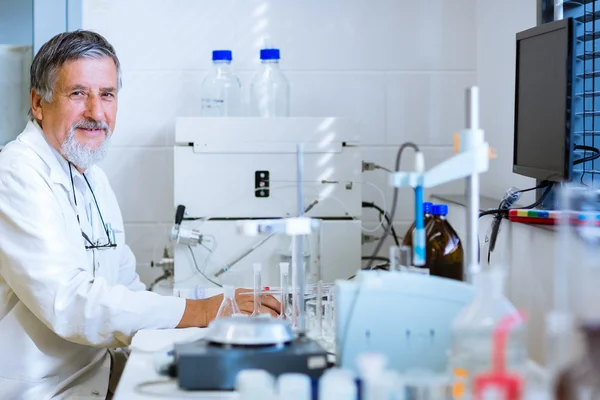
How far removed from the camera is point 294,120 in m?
2.36

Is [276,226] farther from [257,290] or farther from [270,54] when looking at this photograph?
[270,54]

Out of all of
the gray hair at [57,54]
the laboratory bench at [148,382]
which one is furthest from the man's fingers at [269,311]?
the gray hair at [57,54]

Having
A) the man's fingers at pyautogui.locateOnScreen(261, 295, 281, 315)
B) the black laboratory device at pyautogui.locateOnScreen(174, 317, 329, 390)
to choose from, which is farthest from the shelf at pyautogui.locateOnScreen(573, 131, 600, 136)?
the black laboratory device at pyautogui.locateOnScreen(174, 317, 329, 390)

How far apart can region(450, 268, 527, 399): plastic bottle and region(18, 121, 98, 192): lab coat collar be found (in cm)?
119

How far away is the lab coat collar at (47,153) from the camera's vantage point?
1.98m

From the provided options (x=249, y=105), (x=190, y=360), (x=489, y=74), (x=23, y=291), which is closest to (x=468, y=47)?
(x=489, y=74)

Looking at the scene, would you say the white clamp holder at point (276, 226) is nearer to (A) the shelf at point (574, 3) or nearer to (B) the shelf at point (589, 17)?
(B) the shelf at point (589, 17)

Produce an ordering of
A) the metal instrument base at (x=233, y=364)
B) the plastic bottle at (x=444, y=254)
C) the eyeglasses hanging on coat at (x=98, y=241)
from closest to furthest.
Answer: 1. the metal instrument base at (x=233, y=364)
2. the plastic bottle at (x=444, y=254)
3. the eyeglasses hanging on coat at (x=98, y=241)

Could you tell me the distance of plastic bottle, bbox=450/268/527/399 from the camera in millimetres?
1024

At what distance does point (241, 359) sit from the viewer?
1.18 meters

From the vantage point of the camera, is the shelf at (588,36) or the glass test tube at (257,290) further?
the shelf at (588,36)

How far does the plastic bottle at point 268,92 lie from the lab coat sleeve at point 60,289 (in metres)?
0.95

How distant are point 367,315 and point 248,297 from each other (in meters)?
0.63

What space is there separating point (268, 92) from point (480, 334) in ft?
5.54
